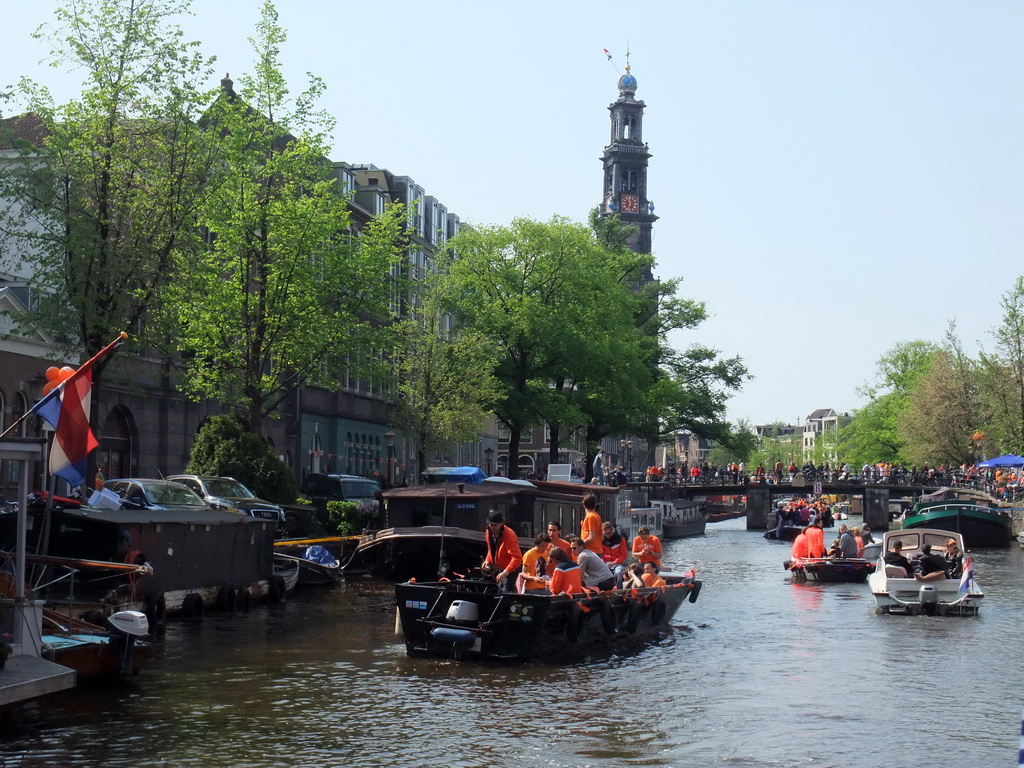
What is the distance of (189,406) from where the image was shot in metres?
47.5

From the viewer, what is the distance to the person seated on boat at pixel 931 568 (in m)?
31.0

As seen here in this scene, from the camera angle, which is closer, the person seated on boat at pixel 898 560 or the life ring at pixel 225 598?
the life ring at pixel 225 598

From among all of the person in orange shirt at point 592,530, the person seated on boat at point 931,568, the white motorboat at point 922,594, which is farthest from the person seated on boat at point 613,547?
the person seated on boat at point 931,568

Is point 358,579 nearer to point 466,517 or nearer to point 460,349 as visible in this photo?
point 466,517

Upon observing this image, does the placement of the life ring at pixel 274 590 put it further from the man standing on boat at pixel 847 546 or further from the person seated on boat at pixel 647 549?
the man standing on boat at pixel 847 546

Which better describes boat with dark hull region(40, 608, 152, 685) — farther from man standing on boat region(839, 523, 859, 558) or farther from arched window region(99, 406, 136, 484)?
man standing on boat region(839, 523, 859, 558)

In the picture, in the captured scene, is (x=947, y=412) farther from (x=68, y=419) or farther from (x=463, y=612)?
(x=68, y=419)

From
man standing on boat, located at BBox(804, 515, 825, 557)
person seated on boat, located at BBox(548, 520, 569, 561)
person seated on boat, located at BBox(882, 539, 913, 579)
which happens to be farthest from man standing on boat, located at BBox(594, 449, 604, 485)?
person seated on boat, located at BBox(548, 520, 569, 561)

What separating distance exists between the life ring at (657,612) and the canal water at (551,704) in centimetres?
58

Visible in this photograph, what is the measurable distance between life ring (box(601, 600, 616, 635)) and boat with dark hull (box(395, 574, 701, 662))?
0.26 metres

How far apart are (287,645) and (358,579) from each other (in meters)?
14.0

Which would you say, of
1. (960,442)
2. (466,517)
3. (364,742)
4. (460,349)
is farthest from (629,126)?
(364,742)

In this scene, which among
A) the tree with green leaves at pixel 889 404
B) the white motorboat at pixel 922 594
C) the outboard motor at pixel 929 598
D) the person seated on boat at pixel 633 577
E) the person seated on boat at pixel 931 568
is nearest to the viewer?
the person seated on boat at pixel 633 577

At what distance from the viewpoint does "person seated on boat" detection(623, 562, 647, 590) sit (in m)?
26.7
